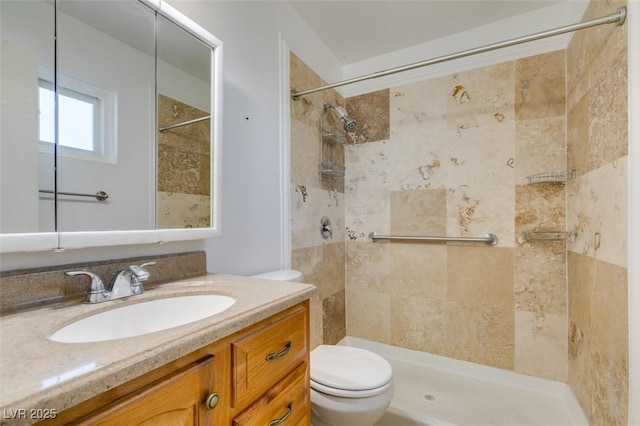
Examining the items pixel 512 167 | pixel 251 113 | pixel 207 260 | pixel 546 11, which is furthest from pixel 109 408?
pixel 546 11

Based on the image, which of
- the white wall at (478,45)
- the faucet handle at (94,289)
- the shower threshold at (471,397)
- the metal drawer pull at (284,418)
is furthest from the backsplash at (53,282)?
the white wall at (478,45)

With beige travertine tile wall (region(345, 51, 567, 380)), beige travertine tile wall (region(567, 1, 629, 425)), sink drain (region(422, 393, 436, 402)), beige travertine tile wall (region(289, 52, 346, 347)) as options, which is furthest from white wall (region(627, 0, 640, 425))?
beige travertine tile wall (region(289, 52, 346, 347))

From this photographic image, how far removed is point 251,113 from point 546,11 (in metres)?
1.94

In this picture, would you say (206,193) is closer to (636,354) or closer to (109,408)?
(109,408)

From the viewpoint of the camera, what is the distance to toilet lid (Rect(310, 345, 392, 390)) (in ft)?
4.17

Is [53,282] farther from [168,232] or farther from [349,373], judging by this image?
[349,373]

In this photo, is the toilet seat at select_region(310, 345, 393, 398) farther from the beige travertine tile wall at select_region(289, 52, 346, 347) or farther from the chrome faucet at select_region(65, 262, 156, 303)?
the chrome faucet at select_region(65, 262, 156, 303)

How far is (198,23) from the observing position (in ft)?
3.98

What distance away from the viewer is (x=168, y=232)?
3.38 feet

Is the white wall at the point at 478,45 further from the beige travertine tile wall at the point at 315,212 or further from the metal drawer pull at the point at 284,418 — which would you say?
the metal drawer pull at the point at 284,418

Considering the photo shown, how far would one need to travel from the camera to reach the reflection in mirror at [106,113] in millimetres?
818

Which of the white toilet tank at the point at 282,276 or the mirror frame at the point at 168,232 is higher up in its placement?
the mirror frame at the point at 168,232

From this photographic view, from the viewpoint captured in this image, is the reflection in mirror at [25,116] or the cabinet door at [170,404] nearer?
the cabinet door at [170,404]

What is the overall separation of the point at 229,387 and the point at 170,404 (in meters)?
0.15
